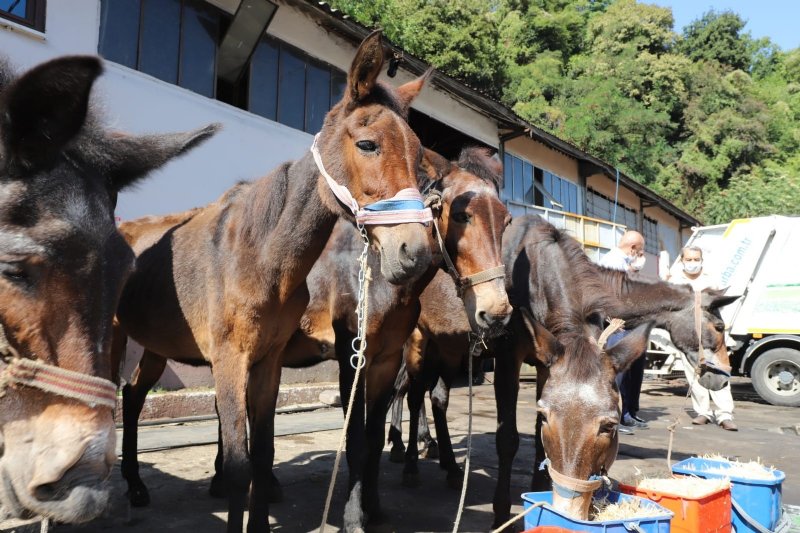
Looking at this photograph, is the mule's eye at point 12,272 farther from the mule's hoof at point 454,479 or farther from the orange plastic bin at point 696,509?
the mule's hoof at point 454,479

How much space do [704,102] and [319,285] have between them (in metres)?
44.9

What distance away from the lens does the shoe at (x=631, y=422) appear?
812cm

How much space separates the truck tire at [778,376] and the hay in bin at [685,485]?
9.57 metres

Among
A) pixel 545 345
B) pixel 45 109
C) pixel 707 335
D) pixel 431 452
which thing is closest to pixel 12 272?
pixel 45 109

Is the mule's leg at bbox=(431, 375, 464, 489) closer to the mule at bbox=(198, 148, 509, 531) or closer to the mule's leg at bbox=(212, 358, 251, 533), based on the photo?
the mule at bbox=(198, 148, 509, 531)

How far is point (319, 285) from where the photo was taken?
4602 mm

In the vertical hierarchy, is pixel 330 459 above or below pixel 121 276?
below

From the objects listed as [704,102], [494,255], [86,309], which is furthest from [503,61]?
[86,309]

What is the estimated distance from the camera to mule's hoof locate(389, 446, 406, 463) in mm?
5762

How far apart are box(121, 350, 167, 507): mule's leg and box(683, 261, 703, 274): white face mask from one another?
6664 millimetres

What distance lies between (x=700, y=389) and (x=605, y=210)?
16523 millimetres

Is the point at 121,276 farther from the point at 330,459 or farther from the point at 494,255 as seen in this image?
the point at 330,459

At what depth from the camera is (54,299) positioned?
171 centimetres

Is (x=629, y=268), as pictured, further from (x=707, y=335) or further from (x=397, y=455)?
(x=397, y=455)
